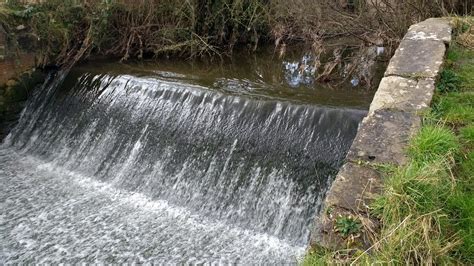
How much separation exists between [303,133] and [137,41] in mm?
4302

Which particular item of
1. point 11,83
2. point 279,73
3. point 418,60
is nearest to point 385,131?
point 418,60

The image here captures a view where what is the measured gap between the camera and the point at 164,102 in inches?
213

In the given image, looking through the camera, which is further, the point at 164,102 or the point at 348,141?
the point at 164,102

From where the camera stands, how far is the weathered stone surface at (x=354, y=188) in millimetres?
2133

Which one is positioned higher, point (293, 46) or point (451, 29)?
point (451, 29)

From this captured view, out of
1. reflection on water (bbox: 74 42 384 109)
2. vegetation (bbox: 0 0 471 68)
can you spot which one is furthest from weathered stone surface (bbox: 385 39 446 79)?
vegetation (bbox: 0 0 471 68)

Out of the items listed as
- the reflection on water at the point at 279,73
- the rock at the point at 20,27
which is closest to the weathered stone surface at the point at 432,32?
the reflection on water at the point at 279,73

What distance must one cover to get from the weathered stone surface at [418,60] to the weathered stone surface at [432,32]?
9 centimetres

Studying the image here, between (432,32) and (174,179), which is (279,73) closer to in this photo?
(174,179)

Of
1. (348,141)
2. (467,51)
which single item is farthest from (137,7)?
(467,51)

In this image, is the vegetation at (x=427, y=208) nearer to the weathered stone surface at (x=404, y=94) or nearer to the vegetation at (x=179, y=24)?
the weathered stone surface at (x=404, y=94)

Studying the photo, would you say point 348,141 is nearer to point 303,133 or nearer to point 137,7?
point 303,133

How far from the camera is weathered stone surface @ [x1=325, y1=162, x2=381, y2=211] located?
2.13m

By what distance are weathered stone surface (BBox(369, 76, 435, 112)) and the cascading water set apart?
1.12 m
